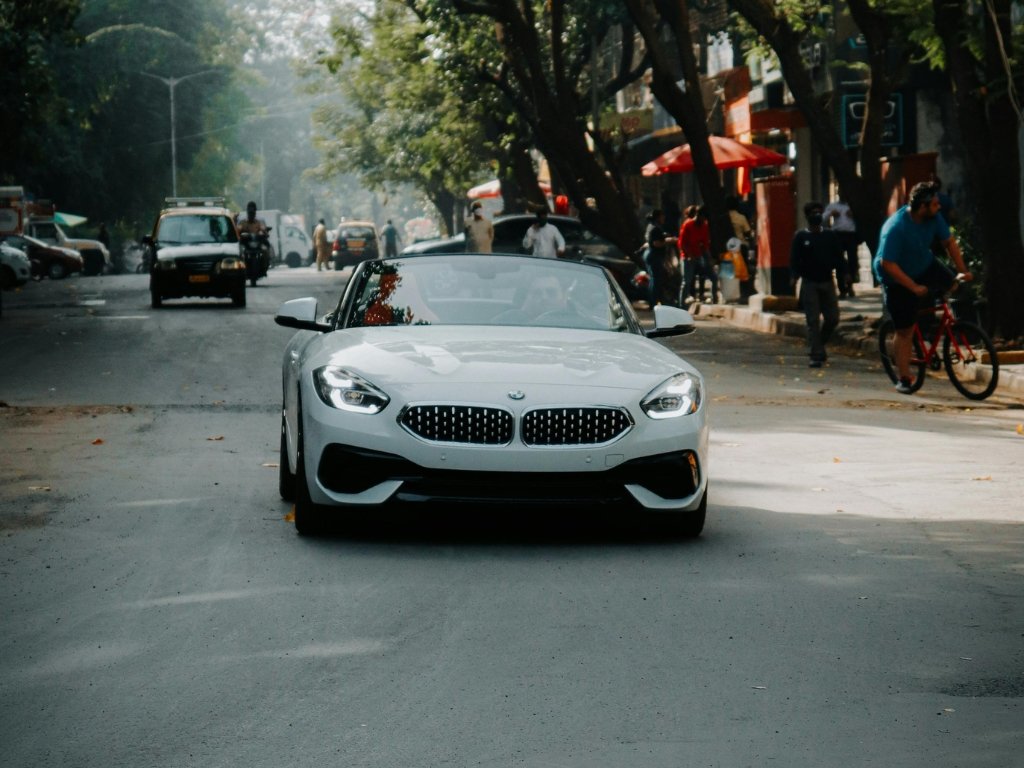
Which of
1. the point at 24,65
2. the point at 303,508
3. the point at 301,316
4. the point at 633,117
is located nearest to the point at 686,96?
the point at 24,65

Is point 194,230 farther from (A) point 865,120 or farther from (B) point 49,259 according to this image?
(B) point 49,259

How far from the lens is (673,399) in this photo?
859cm

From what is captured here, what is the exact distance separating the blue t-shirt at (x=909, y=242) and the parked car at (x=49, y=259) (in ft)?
151

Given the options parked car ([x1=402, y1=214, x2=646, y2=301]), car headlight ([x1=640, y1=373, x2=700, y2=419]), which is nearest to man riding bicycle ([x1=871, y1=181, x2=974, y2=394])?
car headlight ([x1=640, y1=373, x2=700, y2=419])

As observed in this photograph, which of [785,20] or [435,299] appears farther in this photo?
[785,20]

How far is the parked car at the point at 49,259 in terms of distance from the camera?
59125mm

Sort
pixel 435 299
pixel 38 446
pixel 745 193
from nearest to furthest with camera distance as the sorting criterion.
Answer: pixel 435 299
pixel 38 446
pixel 745 193

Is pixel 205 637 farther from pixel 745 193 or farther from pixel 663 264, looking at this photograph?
pixel 745 193

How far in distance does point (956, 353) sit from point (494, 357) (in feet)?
30.2

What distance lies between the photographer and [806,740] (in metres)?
5.21

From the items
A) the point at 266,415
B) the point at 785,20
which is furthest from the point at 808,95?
the point at 266,415

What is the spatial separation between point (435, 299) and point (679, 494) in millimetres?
1912

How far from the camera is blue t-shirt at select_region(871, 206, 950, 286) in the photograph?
1639 cm

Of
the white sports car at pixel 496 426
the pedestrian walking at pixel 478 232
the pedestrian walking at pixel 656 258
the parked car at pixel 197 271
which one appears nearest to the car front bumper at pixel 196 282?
the parked car at pixel 197 271
